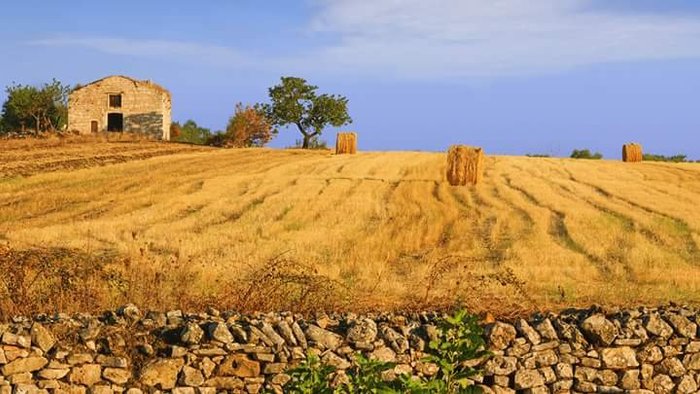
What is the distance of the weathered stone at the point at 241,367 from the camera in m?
11.5

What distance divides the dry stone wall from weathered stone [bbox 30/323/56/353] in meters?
0.01

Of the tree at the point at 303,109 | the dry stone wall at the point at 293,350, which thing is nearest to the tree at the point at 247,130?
the tree at the point at 303,109

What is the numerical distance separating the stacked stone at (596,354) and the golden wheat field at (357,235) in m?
1.81

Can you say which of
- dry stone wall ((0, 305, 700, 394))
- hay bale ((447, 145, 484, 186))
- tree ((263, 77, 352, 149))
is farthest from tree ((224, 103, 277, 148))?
dry stone wall ((0, 305, 700, 394))

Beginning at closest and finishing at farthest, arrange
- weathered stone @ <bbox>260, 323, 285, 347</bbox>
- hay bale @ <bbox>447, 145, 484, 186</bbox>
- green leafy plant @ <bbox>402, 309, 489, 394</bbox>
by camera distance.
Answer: green leafy plant @ <bbox>402, 309, 489, 394</bbox>, weathered stone @ <bbox>260, 323, 285, 347</bbox>, hay bale @ <bbox>447, 145, 484, 186</bbox>

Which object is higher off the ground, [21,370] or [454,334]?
[454,334]

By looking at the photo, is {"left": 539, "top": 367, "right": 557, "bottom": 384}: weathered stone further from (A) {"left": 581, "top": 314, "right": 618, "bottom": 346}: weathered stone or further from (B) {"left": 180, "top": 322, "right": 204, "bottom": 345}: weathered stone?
(B) {"left": 180, "top": 322, "right": 204, "bottom": 345}: weathered stone

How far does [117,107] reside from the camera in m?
76.4

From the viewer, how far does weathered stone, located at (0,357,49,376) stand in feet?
36.7

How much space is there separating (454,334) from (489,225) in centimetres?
1647

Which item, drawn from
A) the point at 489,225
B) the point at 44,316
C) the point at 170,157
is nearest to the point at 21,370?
the point at 44,316

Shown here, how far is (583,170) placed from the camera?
44500 mm

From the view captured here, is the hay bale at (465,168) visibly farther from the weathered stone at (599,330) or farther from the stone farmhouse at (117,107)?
the stone farmhouse at (117,107)

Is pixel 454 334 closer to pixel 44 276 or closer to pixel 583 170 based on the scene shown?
pixel 44 276
